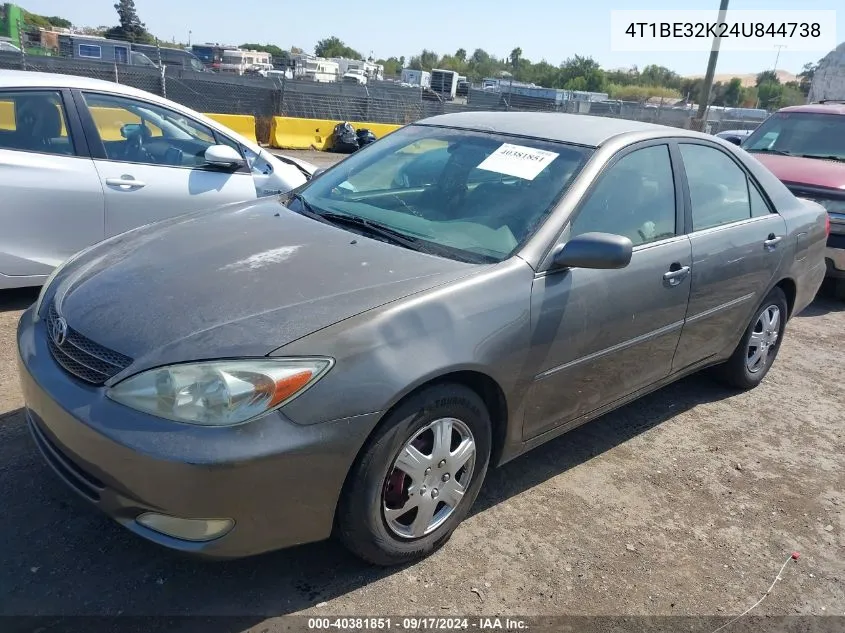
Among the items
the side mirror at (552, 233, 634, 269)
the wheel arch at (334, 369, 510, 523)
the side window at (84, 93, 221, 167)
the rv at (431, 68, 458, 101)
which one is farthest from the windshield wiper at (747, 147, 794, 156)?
the rv at (431, 68, 458, 101)

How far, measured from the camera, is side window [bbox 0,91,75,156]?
15.3 ft

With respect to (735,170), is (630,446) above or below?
below

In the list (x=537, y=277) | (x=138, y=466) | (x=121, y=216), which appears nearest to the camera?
(x=138, y=466)

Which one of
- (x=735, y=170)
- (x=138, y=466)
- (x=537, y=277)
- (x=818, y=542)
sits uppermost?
(x=735, y=170)

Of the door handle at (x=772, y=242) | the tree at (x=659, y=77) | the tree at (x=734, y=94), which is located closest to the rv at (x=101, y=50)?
the door handle at (x=772, y=242)

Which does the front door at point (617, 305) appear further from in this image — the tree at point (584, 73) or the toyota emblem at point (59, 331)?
the tree at point (584, 73)

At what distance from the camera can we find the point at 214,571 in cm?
264

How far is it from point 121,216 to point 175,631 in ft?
11.2

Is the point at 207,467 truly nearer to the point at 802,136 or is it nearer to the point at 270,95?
the point at 802,136

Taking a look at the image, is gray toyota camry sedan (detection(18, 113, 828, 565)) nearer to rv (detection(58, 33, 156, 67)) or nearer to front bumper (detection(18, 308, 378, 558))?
front bumper (detection(18, 308, 378, 558))

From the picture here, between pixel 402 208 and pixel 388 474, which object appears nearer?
pixel 388 474

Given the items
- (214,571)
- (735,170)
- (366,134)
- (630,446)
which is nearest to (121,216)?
(214,571)

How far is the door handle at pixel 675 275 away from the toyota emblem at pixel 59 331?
268cm

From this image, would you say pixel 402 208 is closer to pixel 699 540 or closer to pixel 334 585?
pixel 334 585
